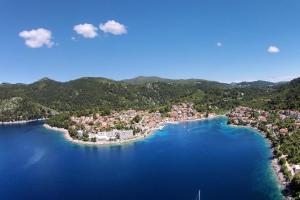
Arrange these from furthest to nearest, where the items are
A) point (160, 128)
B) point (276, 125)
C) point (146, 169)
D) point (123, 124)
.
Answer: point (160, 128) → point (123, 124) → point (276, 125) → point (146, 169)

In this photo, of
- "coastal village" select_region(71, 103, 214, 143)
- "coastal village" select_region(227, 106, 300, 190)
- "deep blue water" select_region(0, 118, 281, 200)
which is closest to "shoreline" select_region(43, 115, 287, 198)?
"coastal village" select_region(227, 106, 300, 190)

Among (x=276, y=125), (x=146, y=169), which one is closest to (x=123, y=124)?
(x=146, y=169)

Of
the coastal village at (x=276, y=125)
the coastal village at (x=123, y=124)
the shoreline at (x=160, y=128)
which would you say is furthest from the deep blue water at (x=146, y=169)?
the coastal village at (x=123, y=124)

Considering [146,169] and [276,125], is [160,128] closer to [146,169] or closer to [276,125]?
[276,125]

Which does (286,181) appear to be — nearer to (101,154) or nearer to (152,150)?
(152,150)

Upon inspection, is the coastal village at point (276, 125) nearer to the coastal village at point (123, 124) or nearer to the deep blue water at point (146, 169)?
the deep blue water at point (146, 169)

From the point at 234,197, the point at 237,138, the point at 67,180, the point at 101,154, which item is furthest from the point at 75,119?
the point at 234,197

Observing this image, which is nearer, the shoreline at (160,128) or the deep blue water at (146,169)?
the deep blue water at (146,169)
